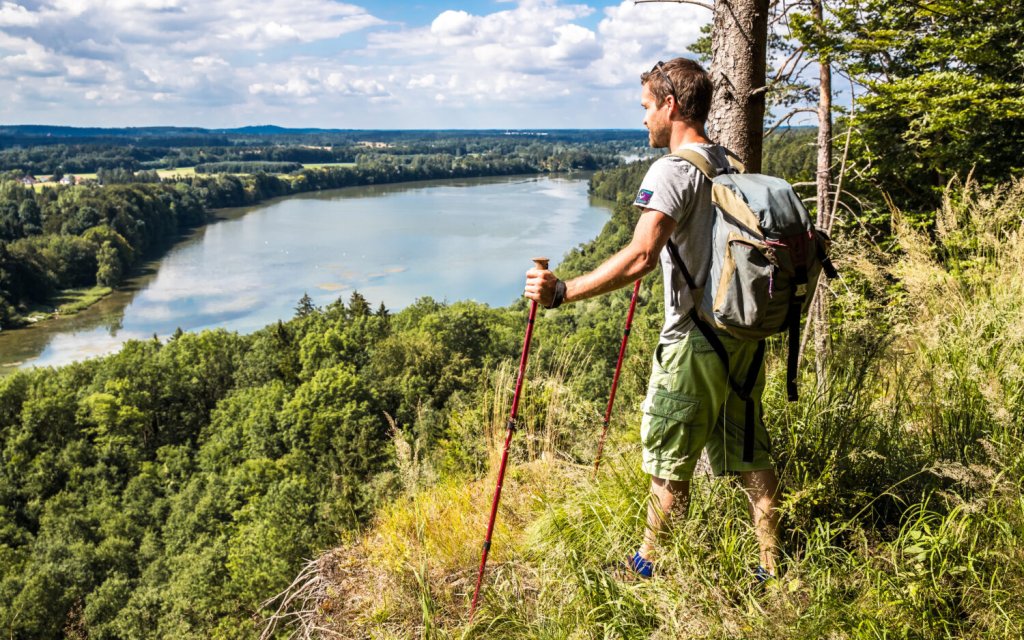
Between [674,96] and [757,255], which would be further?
[674,96]

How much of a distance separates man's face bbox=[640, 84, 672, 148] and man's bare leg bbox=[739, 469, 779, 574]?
0.96 metres

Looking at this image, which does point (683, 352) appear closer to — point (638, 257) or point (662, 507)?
point (638, 257)

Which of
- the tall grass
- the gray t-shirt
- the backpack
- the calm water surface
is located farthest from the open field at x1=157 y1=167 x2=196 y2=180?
the backpack

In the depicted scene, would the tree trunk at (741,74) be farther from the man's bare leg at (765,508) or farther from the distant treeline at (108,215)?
the distant treeline at (108,215)

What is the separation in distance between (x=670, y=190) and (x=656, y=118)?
29cm

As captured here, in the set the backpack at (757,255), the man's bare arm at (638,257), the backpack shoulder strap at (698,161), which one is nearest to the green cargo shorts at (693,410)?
the backpack at (757,255)

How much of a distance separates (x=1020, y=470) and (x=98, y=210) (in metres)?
78.1

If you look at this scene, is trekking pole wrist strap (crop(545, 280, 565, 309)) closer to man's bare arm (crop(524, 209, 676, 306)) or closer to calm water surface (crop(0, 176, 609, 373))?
man's bare arm (crop(524, 209, 676, 306))

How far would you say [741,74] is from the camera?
2.44 m

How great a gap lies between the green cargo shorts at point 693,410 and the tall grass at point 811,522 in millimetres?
122

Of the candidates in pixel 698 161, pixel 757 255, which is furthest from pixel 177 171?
pixel 757 255

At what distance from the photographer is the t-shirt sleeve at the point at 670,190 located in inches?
66.5

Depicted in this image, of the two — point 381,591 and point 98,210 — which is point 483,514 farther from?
point 98,210

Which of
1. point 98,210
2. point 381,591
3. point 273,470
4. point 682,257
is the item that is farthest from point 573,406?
point 98,210
